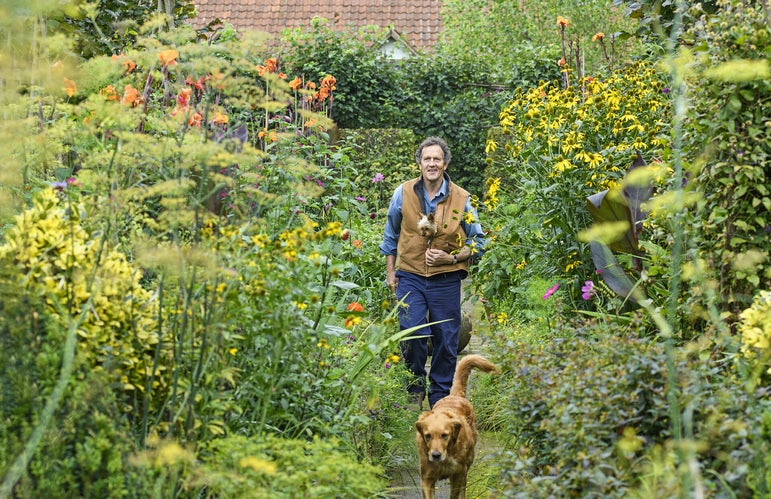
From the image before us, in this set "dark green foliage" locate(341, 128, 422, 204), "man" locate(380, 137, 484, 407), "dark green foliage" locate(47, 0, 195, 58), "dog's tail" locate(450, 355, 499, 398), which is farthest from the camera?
"dark green foliage" locate(341, 128, 422, 204)

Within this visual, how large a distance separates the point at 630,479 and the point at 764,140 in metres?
2.06

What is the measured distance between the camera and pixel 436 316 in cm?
642

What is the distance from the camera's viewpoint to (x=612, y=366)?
360 cm

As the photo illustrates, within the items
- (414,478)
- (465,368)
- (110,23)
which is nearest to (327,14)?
(110,23)

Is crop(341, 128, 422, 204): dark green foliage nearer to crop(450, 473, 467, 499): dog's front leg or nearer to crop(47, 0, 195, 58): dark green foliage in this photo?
crop(47, 0, 195, 58): dark green foliage

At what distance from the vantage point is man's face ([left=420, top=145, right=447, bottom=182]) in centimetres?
643

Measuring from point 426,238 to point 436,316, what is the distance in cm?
53

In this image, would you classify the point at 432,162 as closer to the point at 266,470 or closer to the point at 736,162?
the point at 736,162

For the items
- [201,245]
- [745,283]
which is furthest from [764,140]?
[201,245]

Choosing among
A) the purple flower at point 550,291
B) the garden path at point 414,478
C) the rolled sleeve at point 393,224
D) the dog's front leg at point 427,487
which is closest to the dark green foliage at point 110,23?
the rolled sleeve at point 393,224

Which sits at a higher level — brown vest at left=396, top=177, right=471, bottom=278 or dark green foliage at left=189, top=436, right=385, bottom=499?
brown vest at left=396, top=177, right=471, bottom=278

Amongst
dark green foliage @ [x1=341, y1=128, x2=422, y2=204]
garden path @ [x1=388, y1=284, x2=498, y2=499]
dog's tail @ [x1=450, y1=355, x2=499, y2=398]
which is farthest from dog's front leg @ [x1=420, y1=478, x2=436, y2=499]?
dark green foliage @ [x1=341, y1=128, x2=422, y2=204]

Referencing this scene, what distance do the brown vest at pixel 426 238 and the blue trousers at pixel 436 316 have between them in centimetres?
8

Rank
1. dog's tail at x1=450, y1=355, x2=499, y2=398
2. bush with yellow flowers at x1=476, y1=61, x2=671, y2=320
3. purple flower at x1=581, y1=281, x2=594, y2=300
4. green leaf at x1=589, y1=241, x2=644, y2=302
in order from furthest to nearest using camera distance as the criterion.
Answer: bush with yellow flowers at x1=476, y1=61, x2=671, y2=320 → purple flower at x1=581, y1=281, x2=594, y2=300 → green leaf at x1=589, y1=241, x2=644, y2=302 → dog's tail at x1=450, y1=355, x2=499, y2=398
